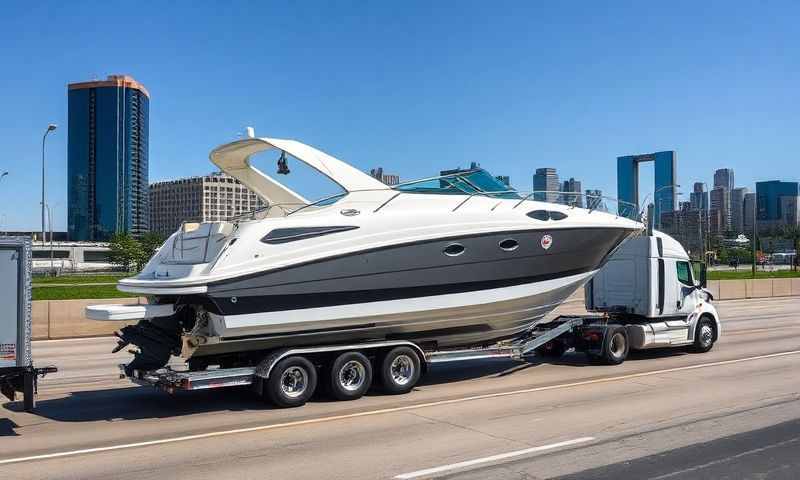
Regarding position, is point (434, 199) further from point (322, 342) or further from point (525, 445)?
point (525, 445)

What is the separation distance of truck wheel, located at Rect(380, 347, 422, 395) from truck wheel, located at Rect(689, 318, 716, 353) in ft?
26.3

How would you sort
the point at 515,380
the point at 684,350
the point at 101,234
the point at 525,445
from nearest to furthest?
→ the point at 525,445, the point at 515,380, the point at 684,350, the point at 101,234

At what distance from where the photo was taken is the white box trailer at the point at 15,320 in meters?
8.80

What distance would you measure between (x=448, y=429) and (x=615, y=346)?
6.82 meters

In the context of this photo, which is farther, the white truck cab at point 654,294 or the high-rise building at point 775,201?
the high-rise building at point 775,201

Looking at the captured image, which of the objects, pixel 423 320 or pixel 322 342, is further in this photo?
pixel 423 320

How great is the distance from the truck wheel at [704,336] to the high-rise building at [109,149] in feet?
429

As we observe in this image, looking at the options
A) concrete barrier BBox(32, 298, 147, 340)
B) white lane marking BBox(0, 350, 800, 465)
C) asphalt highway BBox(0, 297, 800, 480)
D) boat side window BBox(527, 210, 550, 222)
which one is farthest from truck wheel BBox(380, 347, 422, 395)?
concrete barrier BBox(32, 298, 147, 340)

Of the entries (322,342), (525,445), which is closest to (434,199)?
(322,342)

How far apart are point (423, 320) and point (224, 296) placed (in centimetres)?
339

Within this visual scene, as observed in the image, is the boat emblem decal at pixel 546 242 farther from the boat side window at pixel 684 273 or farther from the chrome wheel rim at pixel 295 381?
the chrome wheel rim at pixel 295 381

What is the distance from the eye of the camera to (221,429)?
9.28 metres

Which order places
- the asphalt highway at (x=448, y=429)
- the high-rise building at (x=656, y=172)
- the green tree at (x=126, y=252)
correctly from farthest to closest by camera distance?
the green tree at (x=126, y=252), the high-rise building at (x=656, y=172), the asphalt highway at (x=448, y=429)

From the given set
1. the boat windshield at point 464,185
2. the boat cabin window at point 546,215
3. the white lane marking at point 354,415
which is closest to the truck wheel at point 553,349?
the white lane marking at point 354,415
